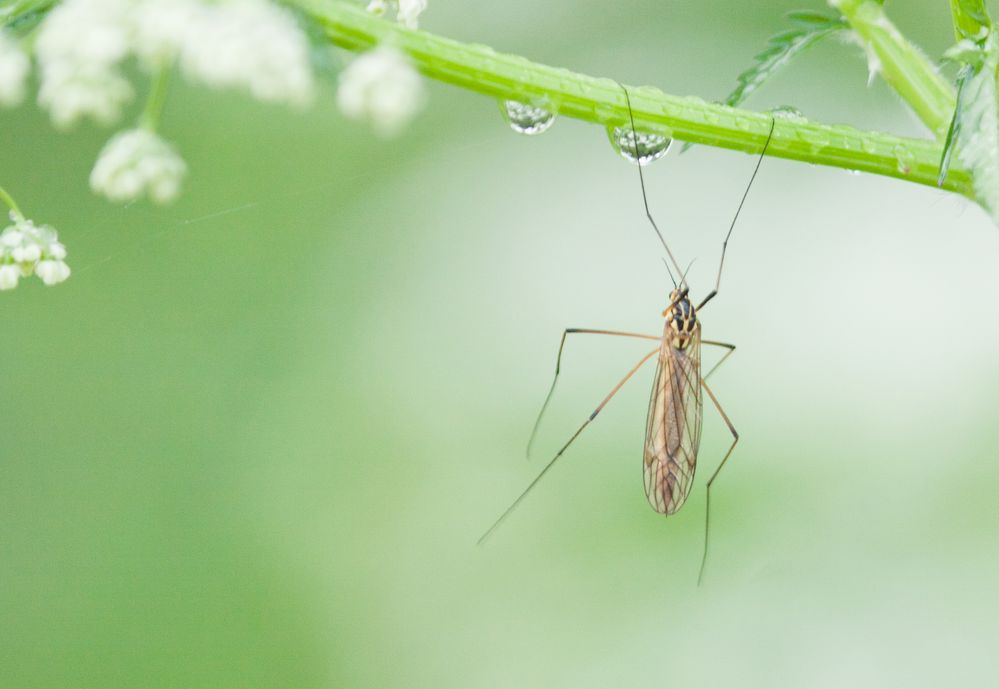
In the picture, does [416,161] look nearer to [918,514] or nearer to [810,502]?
[810,502]

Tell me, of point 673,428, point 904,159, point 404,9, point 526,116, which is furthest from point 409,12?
point 673,428

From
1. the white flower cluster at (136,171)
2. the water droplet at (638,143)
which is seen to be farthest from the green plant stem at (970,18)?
the white flower cluster at (136,171)

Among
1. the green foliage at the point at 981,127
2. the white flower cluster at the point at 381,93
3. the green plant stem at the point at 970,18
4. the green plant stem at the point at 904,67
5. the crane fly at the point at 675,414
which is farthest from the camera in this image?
the crane fly at the point at 675,414

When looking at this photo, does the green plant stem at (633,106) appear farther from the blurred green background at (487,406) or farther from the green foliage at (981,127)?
the blurred green background at (487,406)

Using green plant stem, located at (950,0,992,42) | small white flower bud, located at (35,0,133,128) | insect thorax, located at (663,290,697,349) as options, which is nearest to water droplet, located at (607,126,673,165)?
green plant stem, located at (950,0,992,42)

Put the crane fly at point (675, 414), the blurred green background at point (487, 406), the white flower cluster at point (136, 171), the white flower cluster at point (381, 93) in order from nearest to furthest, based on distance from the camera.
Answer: the white flower cluster at point (381, 93) → the white flower cluster at point (136, 171) → the crane fly at point (675, 414) → the blurred green background at point (487, 406)

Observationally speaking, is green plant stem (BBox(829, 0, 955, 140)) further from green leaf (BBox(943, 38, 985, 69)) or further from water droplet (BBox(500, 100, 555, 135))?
water droplet (BBox(500, 100, 555, 135))
